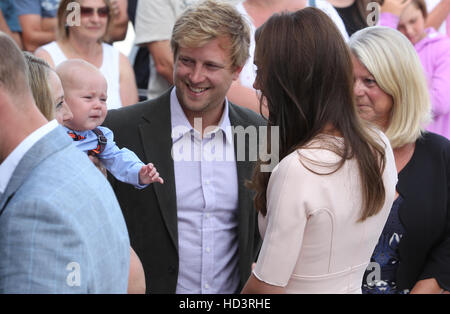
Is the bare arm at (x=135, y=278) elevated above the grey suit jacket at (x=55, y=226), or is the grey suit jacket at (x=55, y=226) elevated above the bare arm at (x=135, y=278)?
the grey suit jacket at (x=55, y=226)

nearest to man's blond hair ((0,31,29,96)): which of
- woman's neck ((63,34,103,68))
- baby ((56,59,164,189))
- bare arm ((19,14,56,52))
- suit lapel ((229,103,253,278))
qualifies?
baby ((56,59,164,189))

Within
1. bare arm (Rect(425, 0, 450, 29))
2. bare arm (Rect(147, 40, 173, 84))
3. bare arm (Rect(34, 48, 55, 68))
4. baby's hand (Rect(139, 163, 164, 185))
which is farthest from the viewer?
bare arm (Rect(425, 0, 450, 29))

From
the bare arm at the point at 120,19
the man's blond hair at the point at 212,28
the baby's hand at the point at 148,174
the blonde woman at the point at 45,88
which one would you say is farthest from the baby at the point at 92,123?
the bare arm at the point at 120,19

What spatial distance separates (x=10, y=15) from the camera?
453 centimetres

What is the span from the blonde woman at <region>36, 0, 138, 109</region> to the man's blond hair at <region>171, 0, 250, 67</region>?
0.70m

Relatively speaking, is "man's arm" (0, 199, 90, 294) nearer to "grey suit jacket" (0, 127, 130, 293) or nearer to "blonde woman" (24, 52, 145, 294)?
"grey suit jacket" (0, 127, 130, 293)

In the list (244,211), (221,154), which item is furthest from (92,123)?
(244,211)

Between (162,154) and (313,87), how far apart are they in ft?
3.04

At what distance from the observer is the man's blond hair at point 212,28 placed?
3016 millimetres

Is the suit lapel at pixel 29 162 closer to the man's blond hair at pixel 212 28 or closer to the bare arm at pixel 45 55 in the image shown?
the man's blond hair at pixel 212 28

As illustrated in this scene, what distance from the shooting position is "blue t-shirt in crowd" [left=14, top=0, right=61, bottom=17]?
4.51m

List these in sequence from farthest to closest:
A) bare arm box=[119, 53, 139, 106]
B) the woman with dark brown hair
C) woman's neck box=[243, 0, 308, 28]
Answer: woman's neck box=[243, 0, 308, 28] < bare arm box=[119, 53, 139, 106] < the woman with dark brown hair

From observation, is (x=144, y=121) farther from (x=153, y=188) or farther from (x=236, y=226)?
(x=236, y=226)

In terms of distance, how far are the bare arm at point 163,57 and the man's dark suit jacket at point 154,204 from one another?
4.28ft
